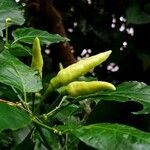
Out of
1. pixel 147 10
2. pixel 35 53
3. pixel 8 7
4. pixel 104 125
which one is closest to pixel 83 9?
pixel 147 10

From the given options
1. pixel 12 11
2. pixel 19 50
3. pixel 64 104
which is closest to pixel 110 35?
pixel 12 11

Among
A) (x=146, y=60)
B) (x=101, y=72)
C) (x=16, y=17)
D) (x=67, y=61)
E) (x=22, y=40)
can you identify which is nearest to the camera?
(x=22, y=40)

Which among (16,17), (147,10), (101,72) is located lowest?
(101,72)

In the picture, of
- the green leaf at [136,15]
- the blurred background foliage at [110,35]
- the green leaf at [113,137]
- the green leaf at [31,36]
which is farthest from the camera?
the blurred background foliage at [110,35]

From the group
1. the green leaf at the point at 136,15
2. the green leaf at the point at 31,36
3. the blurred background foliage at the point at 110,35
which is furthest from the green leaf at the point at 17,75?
the blurred background foliage at the point at 110,35

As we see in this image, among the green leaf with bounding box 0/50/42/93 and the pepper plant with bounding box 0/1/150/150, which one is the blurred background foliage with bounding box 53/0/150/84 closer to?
the pepper plant with bounding box 0/1/150/150

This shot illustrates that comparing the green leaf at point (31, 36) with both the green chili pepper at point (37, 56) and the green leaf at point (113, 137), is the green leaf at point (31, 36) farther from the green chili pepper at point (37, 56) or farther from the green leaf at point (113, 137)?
the green leaf at point (113, 137)

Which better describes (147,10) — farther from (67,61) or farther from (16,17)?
(16,17)
